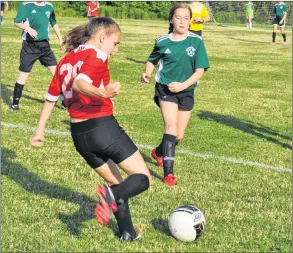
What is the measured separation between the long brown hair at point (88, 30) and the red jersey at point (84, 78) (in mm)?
117

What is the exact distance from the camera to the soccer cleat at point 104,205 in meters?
4.42

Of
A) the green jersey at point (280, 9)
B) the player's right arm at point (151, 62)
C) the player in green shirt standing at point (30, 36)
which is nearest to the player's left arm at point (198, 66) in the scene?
the player's right arm at point (151, 62)

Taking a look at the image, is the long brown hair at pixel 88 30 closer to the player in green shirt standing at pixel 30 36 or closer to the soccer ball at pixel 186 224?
the soccer ball at pixel 186 224

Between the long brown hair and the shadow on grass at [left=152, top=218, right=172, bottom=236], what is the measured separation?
1774 millimetres

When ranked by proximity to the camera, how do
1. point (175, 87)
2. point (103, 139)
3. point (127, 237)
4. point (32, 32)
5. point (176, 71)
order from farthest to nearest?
1. point (32, 32)
2. point (176, 71)
3. point (175, 87)
4. point (127, 237)
5. point (103, 139)

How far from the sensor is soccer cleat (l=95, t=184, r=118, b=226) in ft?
14.5

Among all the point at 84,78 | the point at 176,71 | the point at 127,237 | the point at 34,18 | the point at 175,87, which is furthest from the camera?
the point at 34,18

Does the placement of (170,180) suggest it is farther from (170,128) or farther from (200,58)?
(200,58)

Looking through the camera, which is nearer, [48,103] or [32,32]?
[48,103]

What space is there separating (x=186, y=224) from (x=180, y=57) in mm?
2679

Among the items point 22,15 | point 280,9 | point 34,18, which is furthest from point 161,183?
point 280,9

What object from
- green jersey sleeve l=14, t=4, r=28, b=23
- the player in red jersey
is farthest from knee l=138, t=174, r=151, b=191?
green jersey sleeve l=14, t=4, r=28, b=23

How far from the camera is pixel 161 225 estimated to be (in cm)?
537

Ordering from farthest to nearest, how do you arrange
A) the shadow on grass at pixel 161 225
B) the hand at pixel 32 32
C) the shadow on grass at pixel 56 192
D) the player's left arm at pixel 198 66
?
the hand at pixel 32 32, the player's left arm at pixel 198 66, the shadow on grass at pixel 56 192, the shadow on grass at pixel 161 225
